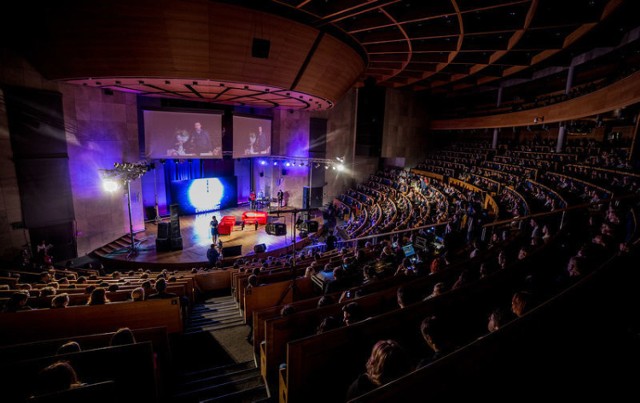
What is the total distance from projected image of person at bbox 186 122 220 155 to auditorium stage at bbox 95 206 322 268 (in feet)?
13.5

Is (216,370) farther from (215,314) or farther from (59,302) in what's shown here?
(59,302)

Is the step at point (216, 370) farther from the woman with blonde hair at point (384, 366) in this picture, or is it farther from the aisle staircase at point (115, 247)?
the aisle staircase at point (115, 247)

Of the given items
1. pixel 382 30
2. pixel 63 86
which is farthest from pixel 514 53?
pixel 63 86

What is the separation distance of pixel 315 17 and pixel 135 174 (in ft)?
32.2

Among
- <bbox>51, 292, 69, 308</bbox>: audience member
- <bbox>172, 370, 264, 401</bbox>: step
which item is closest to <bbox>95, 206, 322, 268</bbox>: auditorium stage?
<bbox>51, 292, 69, 308</bbox>: audience member

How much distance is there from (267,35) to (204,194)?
13.2m

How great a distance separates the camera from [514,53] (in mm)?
13898

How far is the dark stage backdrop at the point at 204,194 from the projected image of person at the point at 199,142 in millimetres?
3667

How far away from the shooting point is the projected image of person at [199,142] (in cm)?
1562

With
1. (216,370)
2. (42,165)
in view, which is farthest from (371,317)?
(42,165)

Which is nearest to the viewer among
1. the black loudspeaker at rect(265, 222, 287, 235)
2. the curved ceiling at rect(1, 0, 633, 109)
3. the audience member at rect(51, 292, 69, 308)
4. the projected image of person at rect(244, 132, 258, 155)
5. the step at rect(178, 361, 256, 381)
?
the step at rect(178, 361, 256, 381)

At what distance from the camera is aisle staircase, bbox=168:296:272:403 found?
3738 mm

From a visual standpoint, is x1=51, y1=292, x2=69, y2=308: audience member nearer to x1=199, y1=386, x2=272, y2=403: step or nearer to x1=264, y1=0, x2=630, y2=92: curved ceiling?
x1=199, y1=386, x2=272, y2=403: step

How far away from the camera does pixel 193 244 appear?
13719 mm
